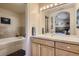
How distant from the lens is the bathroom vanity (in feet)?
4.17

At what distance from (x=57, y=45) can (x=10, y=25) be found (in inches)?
32.0

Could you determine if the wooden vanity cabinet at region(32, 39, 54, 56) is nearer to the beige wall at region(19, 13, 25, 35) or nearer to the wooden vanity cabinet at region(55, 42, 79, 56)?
the wooden vanity cabinet at region(55, 42, 79, 56)

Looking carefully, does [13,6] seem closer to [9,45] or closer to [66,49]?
[9,45]

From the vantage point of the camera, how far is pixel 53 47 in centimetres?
149

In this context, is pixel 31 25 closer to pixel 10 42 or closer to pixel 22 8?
pixel 22 8

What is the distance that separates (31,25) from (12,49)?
1.96 ft

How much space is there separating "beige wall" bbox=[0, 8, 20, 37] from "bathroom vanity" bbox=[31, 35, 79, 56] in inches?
20.5

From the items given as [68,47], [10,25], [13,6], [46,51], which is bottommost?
[46,51]

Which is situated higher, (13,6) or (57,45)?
(13,6)

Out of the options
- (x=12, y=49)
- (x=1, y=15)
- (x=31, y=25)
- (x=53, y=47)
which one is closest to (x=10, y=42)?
(x=12, y=49)

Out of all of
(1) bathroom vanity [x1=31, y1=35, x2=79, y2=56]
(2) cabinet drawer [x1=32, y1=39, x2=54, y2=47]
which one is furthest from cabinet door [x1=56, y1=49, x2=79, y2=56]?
(2) cabinet drawer [x1=32, y1=39, x2=54, y2=47]

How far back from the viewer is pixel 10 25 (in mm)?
1376

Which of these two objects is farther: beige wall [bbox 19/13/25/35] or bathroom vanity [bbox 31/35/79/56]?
beige wall [bbox 19/13/25/35]

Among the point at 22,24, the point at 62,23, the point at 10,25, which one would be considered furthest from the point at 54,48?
the point at 10,25
